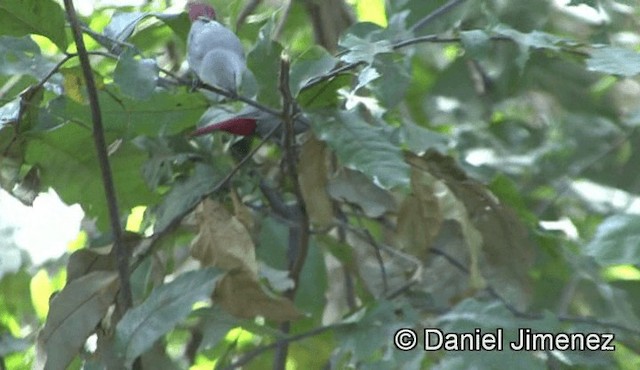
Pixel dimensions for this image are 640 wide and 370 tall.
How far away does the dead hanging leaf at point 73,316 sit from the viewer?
671 mm

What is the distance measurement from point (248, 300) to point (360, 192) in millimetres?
145

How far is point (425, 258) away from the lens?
85cm

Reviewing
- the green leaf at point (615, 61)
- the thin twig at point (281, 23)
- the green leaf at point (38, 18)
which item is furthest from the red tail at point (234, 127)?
the thin twig at point (281, 23)

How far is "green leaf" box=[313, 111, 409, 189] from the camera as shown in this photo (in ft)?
2.07

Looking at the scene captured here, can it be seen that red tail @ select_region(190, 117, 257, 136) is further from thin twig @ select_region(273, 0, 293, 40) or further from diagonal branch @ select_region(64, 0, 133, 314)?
thin twig @ select_region(273, 0, 293, 40)

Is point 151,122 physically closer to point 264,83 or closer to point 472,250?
point 264,83

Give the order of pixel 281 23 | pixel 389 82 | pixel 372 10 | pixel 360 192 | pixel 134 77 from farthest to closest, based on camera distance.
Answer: pixel 372 10
pixel 281 23
pixel 360 192
pixel 389 82
pixel 134 77

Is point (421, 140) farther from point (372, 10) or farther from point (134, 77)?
point (372, 10)

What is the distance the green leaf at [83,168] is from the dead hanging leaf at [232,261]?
0.09 m

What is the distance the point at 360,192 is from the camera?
800 mm

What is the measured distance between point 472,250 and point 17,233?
430 millimetres

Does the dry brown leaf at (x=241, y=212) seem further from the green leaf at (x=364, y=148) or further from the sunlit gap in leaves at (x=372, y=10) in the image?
the sunlit gap in leaves at (x=372, y=10)

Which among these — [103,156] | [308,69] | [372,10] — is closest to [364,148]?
[308,69]

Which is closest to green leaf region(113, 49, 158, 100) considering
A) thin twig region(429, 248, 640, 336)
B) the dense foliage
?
the dense foliage
